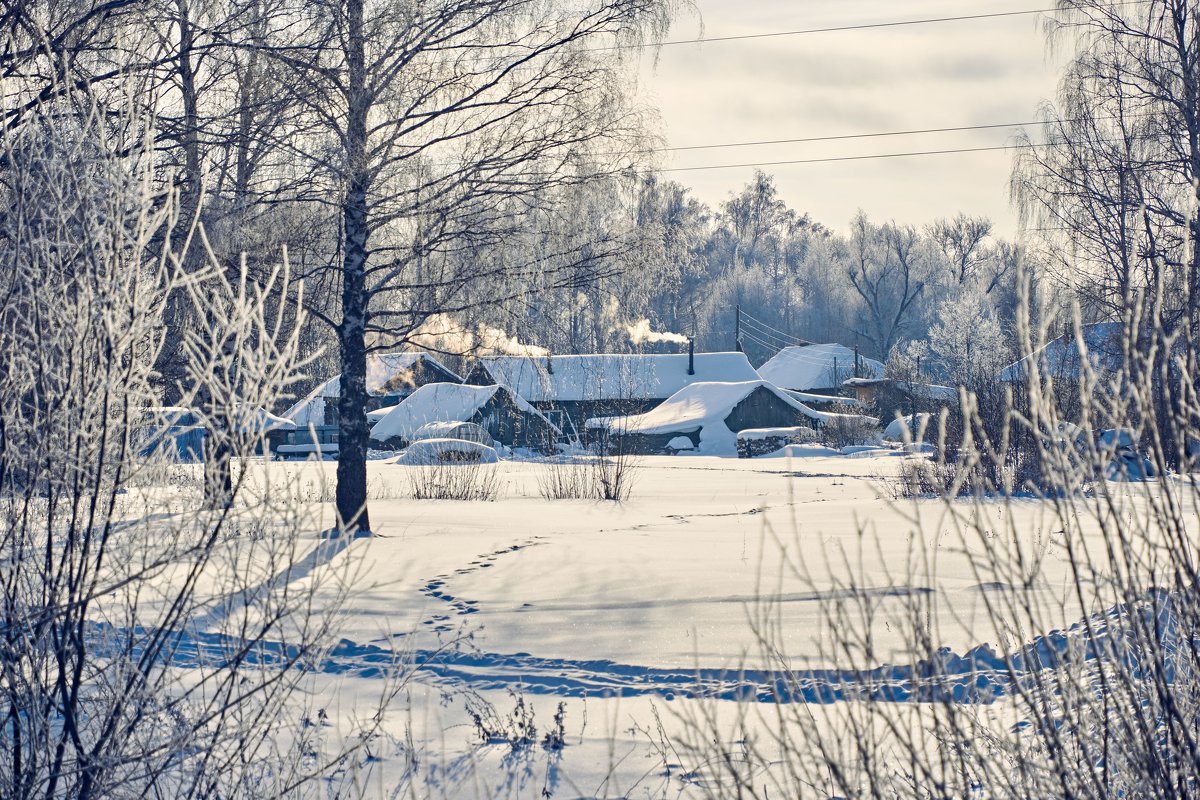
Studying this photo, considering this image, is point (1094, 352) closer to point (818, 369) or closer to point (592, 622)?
point (592, 622)

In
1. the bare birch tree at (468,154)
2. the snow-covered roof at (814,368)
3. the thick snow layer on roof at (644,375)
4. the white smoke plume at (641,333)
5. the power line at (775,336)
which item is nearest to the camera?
the bare birch tree at (468,154)

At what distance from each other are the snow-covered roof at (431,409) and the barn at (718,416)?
377cm

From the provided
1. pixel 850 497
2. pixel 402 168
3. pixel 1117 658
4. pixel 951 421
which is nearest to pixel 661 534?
pixel 402 168

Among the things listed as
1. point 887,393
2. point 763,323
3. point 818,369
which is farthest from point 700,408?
point 763,323

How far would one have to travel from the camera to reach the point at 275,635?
629 centimetres

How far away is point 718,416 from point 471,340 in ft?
80.4

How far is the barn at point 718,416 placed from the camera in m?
33.2

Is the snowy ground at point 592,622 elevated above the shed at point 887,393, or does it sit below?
below

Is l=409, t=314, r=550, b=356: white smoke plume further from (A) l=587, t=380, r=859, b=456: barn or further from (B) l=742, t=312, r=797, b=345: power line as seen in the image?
(B) l=742, t=312, r=797, b=345: power line

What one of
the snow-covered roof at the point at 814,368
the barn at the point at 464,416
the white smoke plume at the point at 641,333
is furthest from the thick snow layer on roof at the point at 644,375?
the snow-covered roof at the point at 814,368

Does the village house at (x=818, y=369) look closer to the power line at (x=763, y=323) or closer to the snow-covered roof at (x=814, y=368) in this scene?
the snow-covered roof at (x=814, y=368)

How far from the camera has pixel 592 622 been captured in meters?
6.82

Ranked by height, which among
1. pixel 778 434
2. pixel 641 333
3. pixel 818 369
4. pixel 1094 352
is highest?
pixel 818 369

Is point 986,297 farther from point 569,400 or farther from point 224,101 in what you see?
point 224,101
